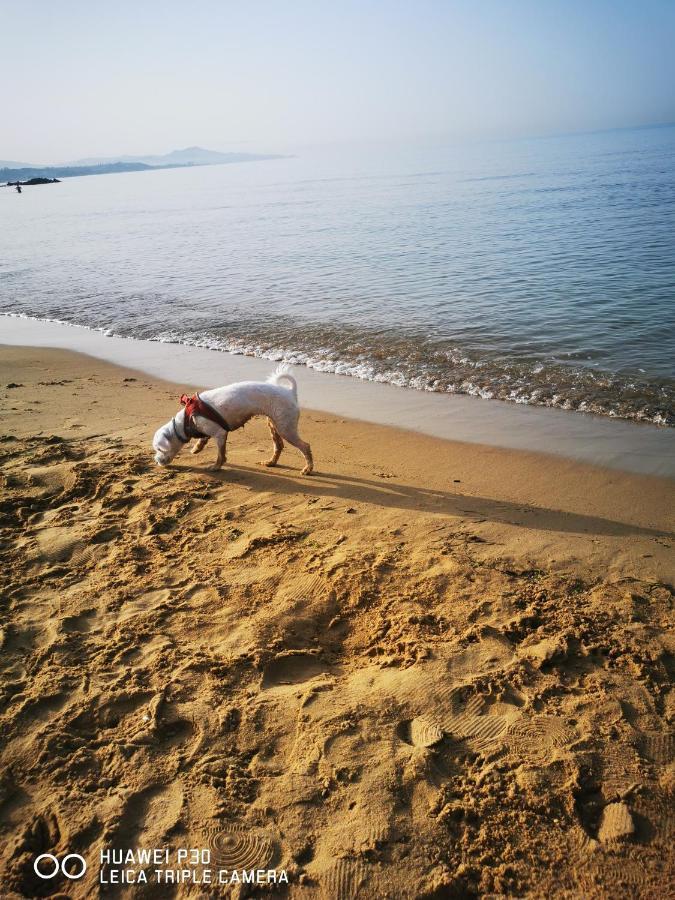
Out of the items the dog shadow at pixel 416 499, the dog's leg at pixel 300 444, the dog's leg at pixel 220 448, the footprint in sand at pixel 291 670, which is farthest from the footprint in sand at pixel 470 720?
the dog's leg at pixel 220 448

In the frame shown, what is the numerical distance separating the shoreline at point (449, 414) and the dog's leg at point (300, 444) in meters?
1.98

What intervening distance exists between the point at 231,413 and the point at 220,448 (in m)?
0.46

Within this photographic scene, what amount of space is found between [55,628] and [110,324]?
13.0m

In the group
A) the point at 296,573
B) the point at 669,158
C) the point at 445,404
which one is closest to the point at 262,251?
the point at 445,404

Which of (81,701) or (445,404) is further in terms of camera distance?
(445,404)

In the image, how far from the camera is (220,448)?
6.31 metres

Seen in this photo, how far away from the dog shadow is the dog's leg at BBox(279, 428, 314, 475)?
0.10m

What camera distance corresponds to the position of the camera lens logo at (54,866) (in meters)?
2.37

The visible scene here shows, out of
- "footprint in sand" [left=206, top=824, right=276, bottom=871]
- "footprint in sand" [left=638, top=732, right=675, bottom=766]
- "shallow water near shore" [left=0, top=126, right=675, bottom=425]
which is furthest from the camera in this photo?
"shallow water near shore" [left=0, top=126, right=675, bottom=425]

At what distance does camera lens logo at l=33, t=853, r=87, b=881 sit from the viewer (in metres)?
2.37

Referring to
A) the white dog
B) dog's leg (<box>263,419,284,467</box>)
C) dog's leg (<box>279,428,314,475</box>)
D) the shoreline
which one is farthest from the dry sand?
the shoreline

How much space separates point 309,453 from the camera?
6312 millimetres

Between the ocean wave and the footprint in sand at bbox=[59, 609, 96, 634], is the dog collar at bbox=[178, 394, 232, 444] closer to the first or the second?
the footprint in sand at bbox=[59, 609, 96, 634]

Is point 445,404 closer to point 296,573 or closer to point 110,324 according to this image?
point 296,573
